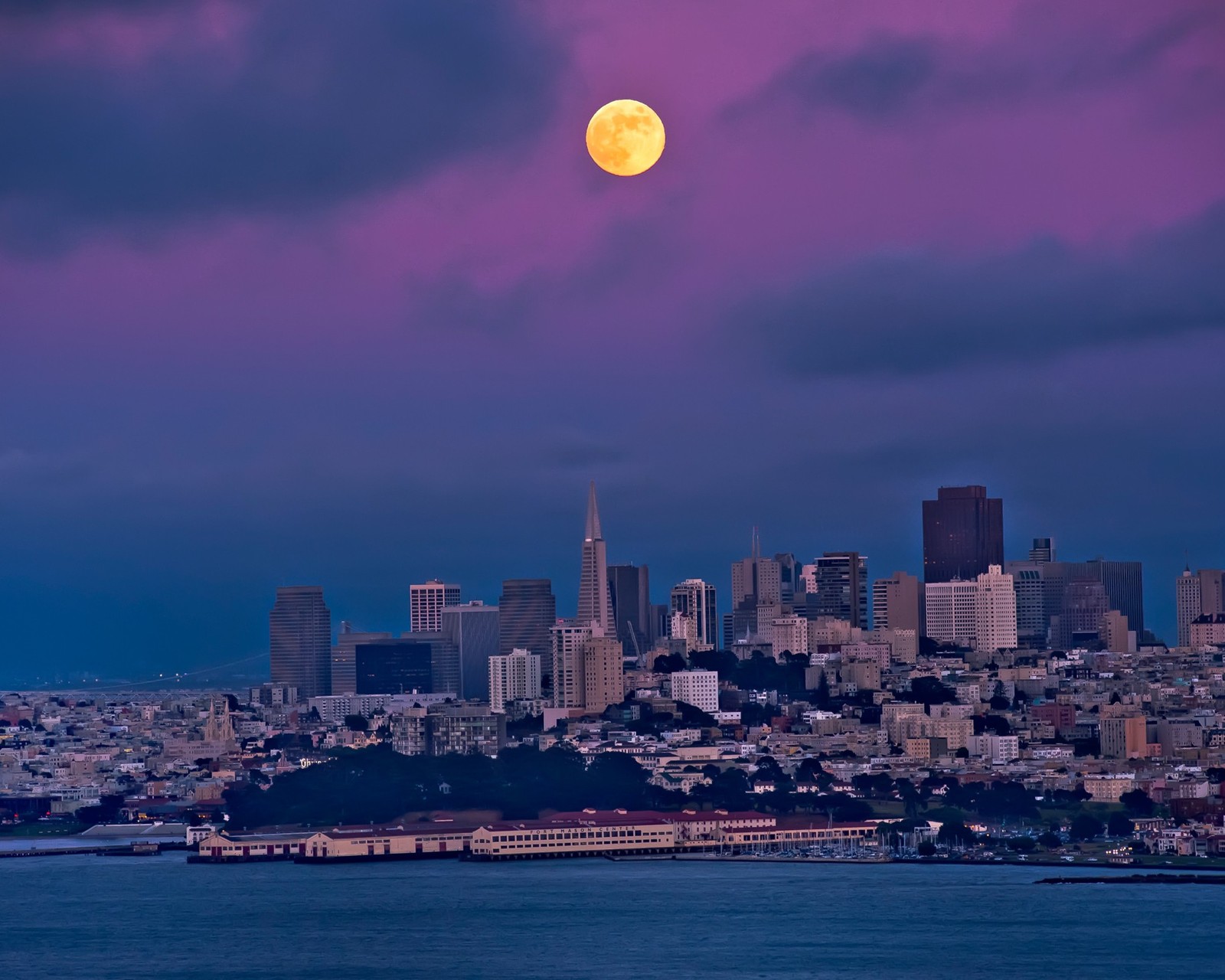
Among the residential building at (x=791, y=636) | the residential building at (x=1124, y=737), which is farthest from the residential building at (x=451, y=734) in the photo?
the residential building at (x=791, y=636)

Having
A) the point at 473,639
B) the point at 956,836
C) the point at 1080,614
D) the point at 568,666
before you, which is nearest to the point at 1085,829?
the point at 956,836

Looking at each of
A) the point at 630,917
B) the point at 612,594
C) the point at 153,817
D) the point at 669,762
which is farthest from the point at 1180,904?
the point at 612,594

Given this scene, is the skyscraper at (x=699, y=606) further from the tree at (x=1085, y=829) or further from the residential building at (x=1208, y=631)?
the tree at (x=1085, y=829)

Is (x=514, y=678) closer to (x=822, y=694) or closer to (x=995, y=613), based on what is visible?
(x=822, y=694)

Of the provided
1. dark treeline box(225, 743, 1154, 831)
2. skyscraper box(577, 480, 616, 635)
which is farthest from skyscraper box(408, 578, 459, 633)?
dark treeline box(225, 743, 1154, 831)

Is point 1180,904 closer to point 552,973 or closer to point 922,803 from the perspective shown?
point 552,973

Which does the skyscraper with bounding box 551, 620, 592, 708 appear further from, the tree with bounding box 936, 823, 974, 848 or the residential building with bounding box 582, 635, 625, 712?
the tree with bounding box 936, 823, 974, 848
